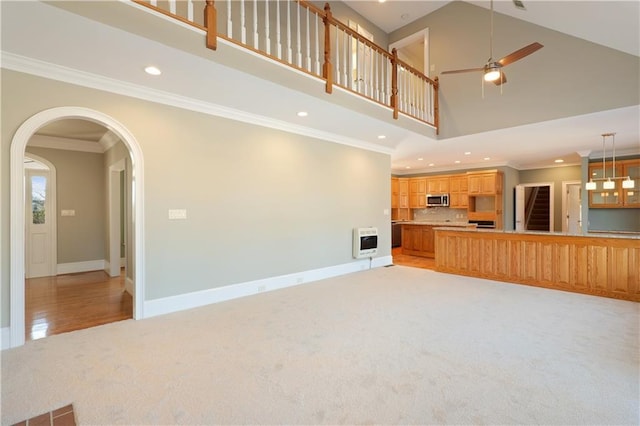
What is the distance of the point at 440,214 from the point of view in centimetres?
980

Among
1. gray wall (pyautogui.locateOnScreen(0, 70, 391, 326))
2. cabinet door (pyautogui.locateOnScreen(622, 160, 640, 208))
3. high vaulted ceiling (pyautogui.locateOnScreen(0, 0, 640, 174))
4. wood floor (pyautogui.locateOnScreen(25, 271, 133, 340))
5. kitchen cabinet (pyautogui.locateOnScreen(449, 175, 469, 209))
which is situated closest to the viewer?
high vaulted ceiling (pyautogui.locateOnScreen(0, 0, 640, 174))

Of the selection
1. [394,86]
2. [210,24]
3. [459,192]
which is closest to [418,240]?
[459,192]

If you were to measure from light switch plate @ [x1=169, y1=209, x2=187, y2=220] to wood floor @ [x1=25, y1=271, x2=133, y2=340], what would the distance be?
1282 millimetres

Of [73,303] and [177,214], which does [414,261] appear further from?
[73,303]

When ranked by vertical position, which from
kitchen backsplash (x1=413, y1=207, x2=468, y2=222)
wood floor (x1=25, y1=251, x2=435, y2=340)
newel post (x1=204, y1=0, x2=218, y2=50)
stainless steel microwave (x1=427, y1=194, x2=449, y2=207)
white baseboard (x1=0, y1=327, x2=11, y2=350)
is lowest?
wood floor (x1=25, y1=251, x2=435, y2=340)

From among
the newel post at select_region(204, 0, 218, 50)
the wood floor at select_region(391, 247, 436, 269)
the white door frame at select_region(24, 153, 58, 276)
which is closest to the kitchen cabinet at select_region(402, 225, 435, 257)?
the wood floor at select_region(391, 247, 436, 269)

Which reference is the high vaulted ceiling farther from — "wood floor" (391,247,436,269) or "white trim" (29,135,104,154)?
"white trim" (29,135,104,154)

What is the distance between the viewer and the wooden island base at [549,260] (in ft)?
14.0

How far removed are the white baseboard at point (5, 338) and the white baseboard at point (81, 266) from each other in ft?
12.8

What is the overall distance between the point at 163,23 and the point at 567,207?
10338 mm

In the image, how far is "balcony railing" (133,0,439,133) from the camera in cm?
340

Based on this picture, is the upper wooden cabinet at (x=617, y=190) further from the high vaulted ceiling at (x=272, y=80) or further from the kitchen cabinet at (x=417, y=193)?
the kitchen cabinet at (x=417, y=193)

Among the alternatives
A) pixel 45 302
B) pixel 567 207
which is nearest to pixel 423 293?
pixel 45 302

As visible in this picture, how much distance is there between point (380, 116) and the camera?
187 inches
